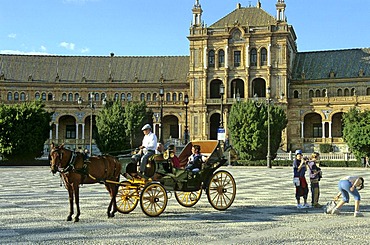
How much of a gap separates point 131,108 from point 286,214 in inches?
1958

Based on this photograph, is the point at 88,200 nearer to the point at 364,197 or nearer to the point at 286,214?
the point at 286,214

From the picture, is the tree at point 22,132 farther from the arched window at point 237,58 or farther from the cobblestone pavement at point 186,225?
the cobblestone pavement at point 186,225

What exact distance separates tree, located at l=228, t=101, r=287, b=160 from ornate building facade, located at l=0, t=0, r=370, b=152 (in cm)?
1507

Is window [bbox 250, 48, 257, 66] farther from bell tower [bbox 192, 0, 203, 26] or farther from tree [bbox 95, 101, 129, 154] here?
tree [bbox 95, 101, 129, 154]

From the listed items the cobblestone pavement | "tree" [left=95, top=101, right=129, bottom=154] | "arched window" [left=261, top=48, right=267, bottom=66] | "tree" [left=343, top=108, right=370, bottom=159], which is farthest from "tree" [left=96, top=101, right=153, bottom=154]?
the cobblestone pavement

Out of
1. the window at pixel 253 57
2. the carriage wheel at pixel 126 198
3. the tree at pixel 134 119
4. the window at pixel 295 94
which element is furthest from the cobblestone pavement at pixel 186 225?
the window at pixel 295 94

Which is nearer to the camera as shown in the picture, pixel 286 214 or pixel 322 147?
pixel 286 214

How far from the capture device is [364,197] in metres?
18.8

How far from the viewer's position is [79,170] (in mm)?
13109

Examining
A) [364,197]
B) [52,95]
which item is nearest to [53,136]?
[52,95]

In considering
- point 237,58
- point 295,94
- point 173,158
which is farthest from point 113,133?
point 173,158

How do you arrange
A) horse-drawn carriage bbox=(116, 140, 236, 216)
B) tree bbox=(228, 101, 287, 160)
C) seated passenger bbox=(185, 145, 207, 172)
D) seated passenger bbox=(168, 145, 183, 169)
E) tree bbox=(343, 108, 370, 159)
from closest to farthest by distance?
horse-drawn carriage bbox=(116, 140, 236, 216) < seated passenger bbox=(168, 145, 183, 169) < seated passenger bbox=(185, 145, 207, 172) < tree bbox=(343, 108, 370, 159) < tree bbox=(228, 101, 287, 160)

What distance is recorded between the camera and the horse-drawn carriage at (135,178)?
12977 millimetres

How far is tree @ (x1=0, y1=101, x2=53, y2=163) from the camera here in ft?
167
